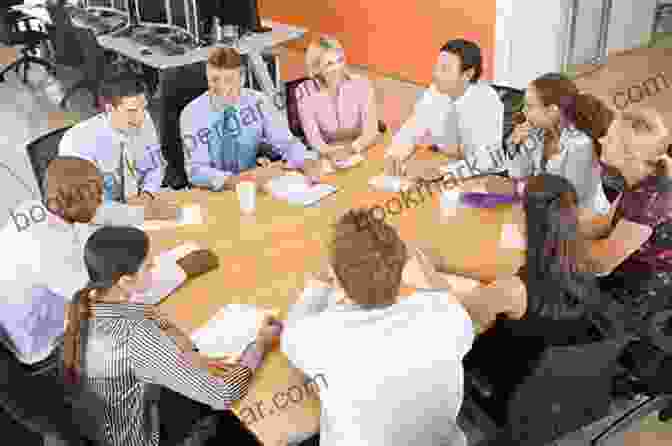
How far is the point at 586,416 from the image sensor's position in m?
2.20

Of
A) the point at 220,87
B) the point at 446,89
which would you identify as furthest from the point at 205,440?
the point at 446,89

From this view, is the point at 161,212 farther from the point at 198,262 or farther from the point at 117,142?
the point at 117,142

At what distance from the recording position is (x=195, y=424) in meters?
2.13

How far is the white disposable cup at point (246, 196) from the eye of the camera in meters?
2.83

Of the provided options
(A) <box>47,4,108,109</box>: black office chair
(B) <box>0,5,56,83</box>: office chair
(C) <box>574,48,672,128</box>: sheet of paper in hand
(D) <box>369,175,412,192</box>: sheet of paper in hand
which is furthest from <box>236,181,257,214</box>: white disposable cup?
(B) <box>0,5,56,83</box>: office chair

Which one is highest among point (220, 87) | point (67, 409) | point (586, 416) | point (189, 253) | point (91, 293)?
point (220, 87)

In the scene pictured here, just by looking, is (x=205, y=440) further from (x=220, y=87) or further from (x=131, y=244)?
(x=220, y=87)

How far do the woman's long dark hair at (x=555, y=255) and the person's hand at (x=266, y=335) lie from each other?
79 centimetres

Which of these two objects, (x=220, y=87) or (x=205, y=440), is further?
(x=220, y=87)

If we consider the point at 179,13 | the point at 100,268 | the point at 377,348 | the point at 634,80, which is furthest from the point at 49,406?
the point at 634,80

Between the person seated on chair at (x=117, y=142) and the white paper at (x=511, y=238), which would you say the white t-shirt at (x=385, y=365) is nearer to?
the white paper at (x=511, y=238)

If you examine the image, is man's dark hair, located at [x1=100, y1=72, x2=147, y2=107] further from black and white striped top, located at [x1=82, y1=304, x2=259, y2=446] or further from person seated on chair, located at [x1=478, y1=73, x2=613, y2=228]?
person seated on chair, located at [x1=478, y1=73, x2=613, y2=228]

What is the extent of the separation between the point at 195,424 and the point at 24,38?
6.22 meters

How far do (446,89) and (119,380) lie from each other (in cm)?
226
